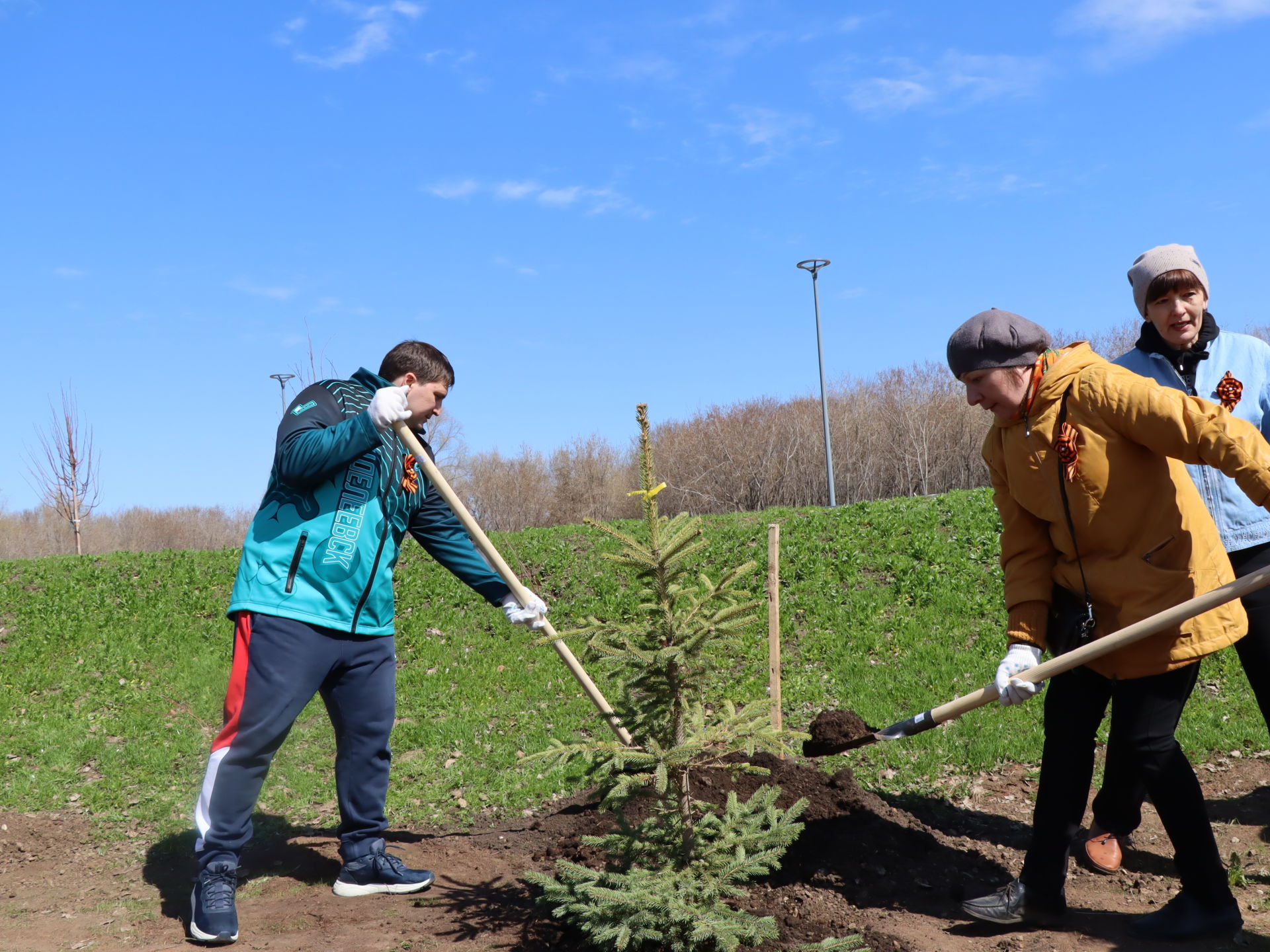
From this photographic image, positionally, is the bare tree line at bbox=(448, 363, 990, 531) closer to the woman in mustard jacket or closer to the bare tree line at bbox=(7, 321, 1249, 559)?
the bare tree line at bbox=(7, 321, 1249, 559)

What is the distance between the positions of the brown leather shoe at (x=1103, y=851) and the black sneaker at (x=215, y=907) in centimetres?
336

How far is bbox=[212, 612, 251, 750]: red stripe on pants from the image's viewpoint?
3.55 metres

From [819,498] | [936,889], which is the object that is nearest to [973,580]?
[936,889]

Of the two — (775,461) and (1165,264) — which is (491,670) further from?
(775,461)

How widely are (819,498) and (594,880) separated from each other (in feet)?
70.0

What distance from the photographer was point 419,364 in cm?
385

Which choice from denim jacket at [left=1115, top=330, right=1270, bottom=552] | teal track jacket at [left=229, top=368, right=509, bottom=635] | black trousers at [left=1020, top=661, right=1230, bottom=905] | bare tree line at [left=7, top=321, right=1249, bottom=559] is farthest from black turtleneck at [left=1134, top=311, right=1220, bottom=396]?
bare tree line at [left=7, top=321, right=1249, bottom=559]

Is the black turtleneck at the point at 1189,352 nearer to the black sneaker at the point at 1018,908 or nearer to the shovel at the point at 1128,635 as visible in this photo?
the shovel at the point at 1128,635

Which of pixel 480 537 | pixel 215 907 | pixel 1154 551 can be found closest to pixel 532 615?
pixel 480 537

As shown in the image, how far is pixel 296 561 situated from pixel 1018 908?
2.87 m

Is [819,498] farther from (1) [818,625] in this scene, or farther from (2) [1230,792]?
(2) [1230,792]

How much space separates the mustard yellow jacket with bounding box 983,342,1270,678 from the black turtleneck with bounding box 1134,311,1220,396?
669 millimetres

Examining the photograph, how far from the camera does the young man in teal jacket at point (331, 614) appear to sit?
3.55 m

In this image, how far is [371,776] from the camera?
395 cm
